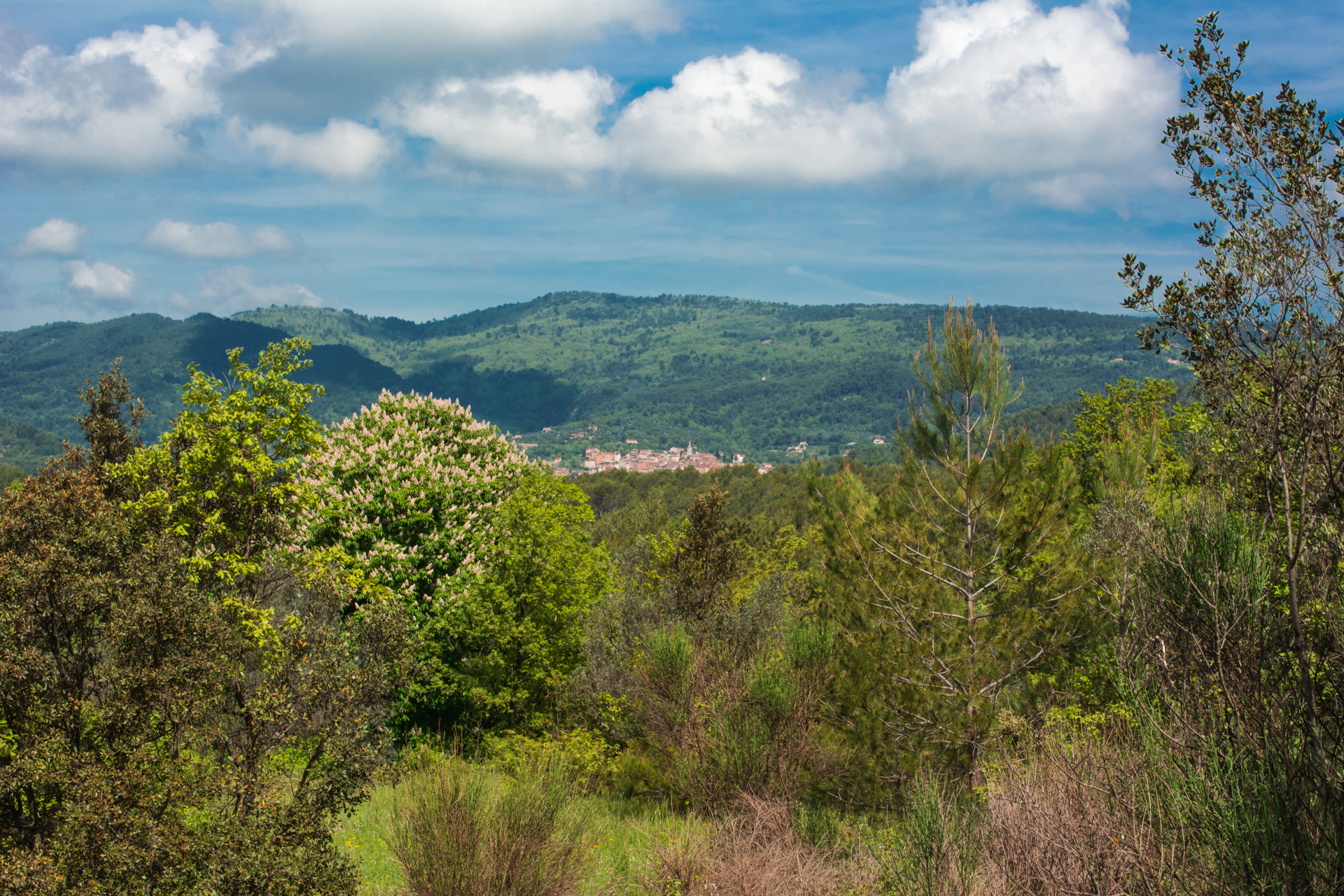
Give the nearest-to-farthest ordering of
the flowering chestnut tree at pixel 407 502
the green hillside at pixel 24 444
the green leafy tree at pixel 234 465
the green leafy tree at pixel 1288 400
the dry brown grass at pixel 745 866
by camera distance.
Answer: the green leafy tree at pixel 1288 400
the dry brown grass at pixel 745 866
the green leafy tree at pixel 234 465
the flowering chestnut tree at pixel 407 502
the green hillside at pixel 24 444

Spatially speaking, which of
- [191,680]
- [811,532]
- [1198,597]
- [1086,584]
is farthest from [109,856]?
[811,532]

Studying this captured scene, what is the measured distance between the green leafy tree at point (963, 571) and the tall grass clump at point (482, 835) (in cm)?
508

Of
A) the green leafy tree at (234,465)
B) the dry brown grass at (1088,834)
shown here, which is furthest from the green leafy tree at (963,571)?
the green leafy tree at (234,465)

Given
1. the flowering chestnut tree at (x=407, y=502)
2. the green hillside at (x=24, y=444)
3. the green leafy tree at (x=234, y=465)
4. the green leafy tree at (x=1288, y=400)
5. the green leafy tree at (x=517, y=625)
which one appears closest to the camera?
the green leafy tree at (x=1288, y=400)

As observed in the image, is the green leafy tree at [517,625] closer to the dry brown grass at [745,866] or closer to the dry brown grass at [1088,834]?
the dry brown grass at [745,866]

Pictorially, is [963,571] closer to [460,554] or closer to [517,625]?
[517,625]

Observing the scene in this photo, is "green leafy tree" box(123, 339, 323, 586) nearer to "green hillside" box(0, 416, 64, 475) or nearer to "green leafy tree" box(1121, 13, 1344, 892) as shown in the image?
"green leafy tree" box(1121, 13, 1344, 892)

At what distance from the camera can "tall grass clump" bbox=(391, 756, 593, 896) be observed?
6.00m

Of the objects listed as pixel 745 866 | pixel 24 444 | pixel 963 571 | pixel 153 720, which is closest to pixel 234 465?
pixel 153 720

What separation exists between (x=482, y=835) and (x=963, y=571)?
6.51 m

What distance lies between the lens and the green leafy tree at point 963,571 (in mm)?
9969

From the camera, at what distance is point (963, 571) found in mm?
9984

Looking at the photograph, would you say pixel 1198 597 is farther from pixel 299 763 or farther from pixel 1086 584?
pixel 299 763

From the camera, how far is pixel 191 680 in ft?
21.9
